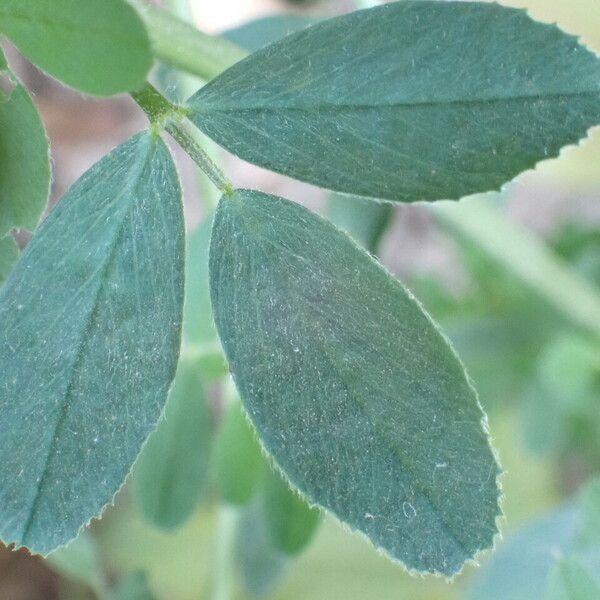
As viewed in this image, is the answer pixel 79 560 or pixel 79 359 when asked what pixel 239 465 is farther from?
pixel 79 359

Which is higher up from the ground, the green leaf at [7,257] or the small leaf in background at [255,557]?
the green leaf at [7,257]

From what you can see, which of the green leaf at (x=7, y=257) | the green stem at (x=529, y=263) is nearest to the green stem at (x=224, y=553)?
the green stem at (x=529, y=263)

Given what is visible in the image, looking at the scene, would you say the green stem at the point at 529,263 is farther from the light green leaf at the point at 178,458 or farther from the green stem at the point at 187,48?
the green stem at the point at 187,48

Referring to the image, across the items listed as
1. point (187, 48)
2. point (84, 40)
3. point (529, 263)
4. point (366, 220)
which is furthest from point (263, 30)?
point (84, 40)

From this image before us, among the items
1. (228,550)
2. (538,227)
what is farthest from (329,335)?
(538,227)

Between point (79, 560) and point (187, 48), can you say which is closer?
point (187, 48)

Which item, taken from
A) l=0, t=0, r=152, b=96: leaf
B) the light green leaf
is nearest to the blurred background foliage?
the light green leaf

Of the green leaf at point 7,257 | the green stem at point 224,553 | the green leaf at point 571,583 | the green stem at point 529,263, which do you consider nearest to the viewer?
the green leaf at point 7,257
